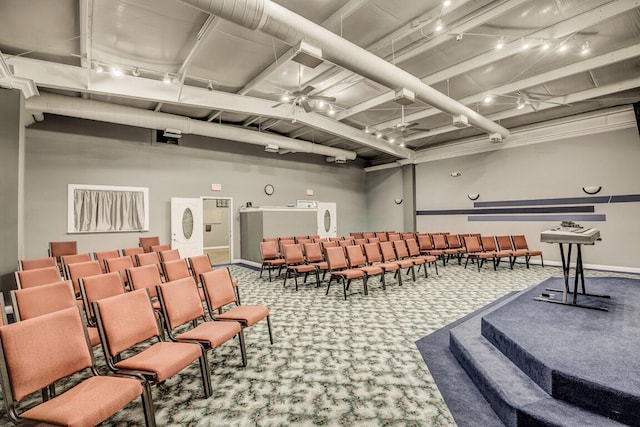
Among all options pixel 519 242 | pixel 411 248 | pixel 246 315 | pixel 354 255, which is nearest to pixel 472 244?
pixel 519 242

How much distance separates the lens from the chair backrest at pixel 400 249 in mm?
6761

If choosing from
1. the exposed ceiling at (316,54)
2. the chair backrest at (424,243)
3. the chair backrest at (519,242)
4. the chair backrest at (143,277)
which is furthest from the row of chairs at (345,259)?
the chair backrest at (519,242)

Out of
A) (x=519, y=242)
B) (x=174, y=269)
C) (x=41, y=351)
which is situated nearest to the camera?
(x=41, y=351)

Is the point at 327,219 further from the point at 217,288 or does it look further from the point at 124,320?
the point at 124,320

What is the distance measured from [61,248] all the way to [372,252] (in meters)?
6.88

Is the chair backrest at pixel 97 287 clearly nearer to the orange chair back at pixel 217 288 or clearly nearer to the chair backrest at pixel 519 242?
the orange chair back at pixel 217 288

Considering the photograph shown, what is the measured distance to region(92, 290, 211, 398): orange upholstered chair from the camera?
6.57ft

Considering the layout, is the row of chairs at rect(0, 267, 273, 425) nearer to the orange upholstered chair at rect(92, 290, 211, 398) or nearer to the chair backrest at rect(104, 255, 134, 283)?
the orange upholstered chair at rect(92, 290, 211, 398)

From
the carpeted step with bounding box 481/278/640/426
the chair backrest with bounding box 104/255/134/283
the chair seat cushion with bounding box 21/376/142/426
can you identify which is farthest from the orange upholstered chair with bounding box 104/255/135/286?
the carpeted step with bounding box 481/278/640/426

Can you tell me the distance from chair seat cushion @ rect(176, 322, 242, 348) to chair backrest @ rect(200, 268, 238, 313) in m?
0.36

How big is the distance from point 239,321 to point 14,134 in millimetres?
A: 4928

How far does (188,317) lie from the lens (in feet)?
9.31

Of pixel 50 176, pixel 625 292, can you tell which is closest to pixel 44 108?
pixel 50 176

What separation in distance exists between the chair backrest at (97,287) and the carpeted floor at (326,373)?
677 millimetres
